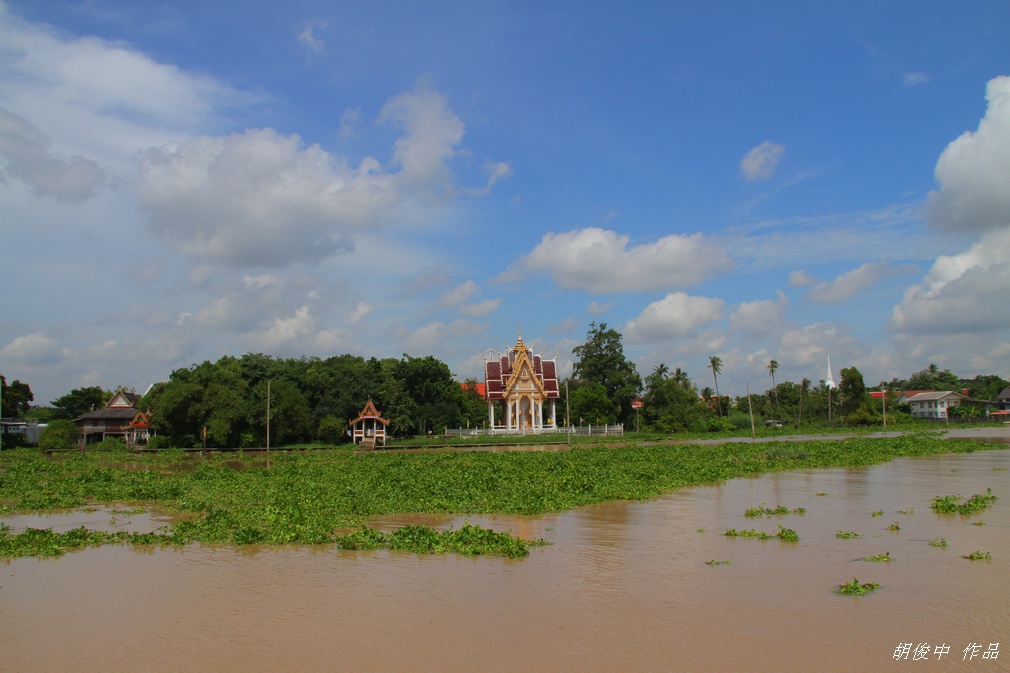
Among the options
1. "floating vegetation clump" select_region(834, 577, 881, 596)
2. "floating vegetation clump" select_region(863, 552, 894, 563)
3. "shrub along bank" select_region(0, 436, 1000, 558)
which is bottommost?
"floating vegetation clump" select_region(863, 552, 894, 563)

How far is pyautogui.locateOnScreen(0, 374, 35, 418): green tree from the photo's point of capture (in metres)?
66.5

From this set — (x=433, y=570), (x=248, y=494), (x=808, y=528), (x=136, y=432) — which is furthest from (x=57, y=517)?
(x=136, y=432)

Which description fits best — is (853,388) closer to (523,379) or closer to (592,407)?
(592,407)

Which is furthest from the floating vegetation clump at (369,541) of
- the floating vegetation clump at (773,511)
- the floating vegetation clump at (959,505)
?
the floating vegetation clump at (959,505)

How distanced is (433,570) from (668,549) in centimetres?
419

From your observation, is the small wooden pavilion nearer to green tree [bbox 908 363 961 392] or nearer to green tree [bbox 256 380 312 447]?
green tree [bbox 256 380 312 447]

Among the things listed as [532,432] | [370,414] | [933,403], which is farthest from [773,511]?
[933,403]

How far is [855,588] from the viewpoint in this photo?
9414 mm

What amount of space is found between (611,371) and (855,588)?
215 feet

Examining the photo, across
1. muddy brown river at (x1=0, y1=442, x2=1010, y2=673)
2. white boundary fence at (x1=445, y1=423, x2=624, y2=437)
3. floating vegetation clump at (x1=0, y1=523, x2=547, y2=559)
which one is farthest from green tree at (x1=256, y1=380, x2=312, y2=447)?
muddy brown river at (x1=0, y1=442, x2=1010, y2=673)

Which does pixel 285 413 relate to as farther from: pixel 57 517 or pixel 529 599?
pixel 529 599

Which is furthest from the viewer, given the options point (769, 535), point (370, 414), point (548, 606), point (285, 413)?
point (285, 413)

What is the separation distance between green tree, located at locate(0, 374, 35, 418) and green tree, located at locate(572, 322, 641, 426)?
54070 millimetres

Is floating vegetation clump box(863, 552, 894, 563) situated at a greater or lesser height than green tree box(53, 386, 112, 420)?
lesser
